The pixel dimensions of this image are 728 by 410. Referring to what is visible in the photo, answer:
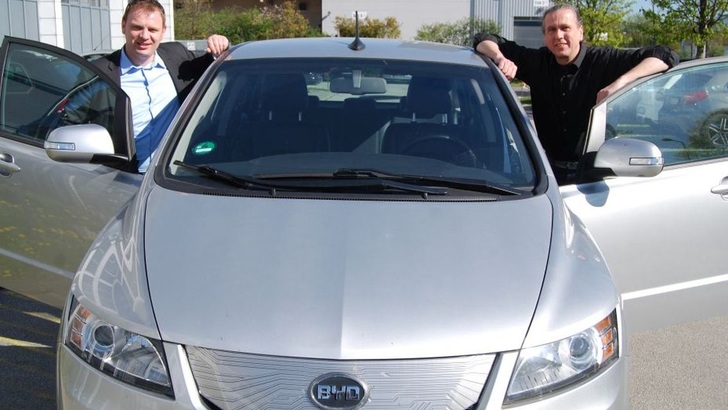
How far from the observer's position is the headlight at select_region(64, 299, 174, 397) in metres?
2.48

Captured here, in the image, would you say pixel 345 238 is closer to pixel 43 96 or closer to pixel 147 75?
pixel 147 75

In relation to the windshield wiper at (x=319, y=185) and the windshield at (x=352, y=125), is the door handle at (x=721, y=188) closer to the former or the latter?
the windshield at (x=352, y=125)

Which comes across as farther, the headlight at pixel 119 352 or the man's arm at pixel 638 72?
the man's arm at pixel 638 72

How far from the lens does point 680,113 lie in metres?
4.42

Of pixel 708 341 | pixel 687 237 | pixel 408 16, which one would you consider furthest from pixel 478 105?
pixel 408 16

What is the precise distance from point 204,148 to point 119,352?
4.02 feet

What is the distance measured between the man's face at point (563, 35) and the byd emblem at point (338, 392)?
10.4 feet

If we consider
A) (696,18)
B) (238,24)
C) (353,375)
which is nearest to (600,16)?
(696,18)

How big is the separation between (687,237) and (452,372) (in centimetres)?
204

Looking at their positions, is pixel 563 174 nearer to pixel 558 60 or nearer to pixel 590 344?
pixel 558 60

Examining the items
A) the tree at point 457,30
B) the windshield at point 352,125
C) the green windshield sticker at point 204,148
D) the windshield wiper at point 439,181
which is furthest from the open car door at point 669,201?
the tree at point 457,30

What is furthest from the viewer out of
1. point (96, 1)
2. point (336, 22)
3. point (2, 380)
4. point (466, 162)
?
point (336, 22)

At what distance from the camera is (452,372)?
2.40 metres

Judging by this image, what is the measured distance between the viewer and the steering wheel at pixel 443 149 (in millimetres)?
3578
